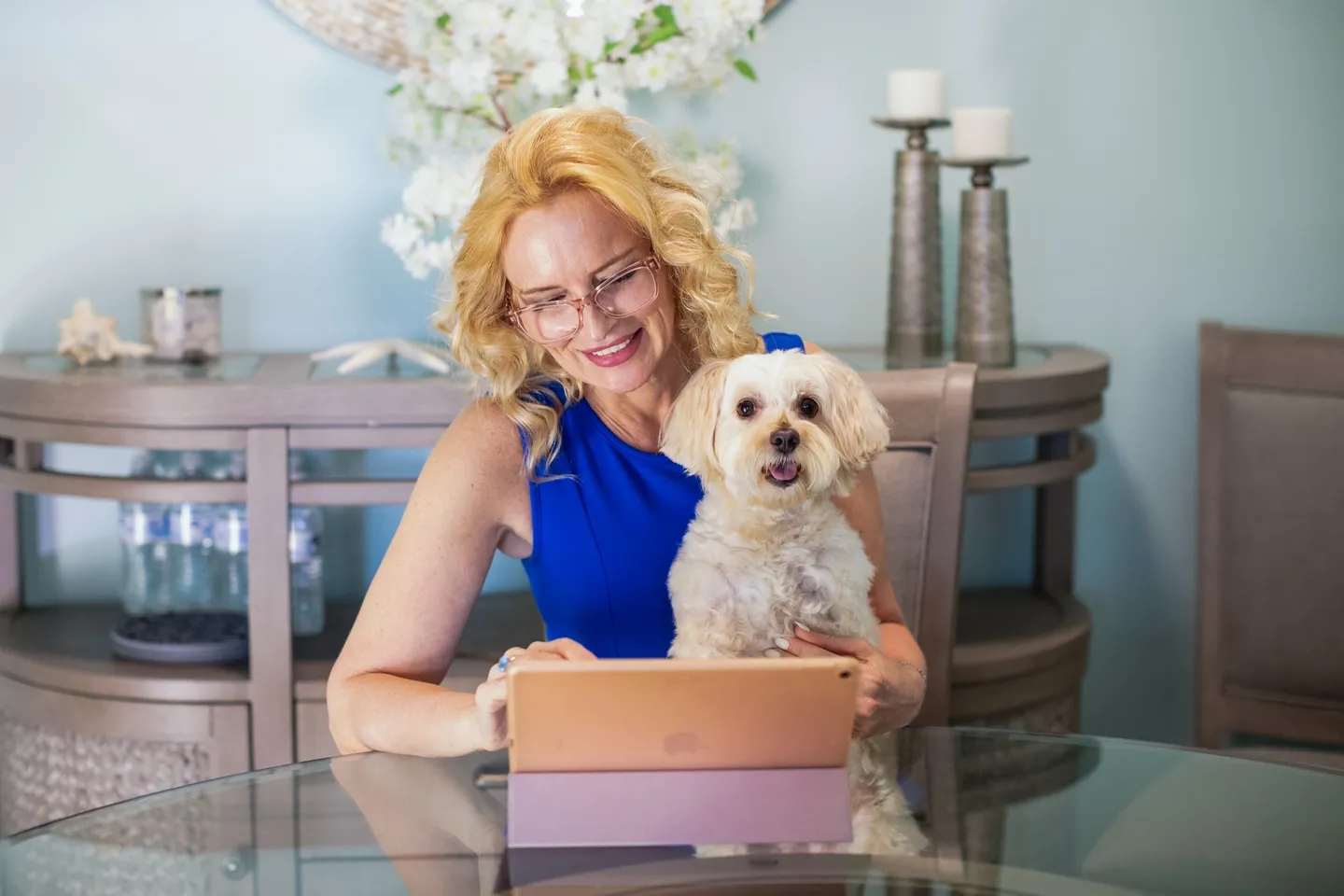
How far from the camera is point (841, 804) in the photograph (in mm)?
1170

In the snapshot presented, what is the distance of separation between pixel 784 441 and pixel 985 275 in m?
1.16

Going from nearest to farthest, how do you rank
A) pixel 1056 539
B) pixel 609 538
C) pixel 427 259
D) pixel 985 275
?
pixel 609 538
pixel 427 259
pixel 985 275
pixel 1056 539

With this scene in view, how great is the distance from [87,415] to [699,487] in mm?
1038

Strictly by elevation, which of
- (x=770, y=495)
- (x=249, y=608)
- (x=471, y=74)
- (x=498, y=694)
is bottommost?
(x=249, y=608)

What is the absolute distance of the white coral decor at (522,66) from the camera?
210cm

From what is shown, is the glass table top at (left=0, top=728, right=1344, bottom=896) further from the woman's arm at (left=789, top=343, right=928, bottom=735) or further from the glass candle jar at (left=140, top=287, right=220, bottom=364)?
the glass candle jar at (left=140, top=287, right=220, bottom=364)

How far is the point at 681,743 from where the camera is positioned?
1098 mm

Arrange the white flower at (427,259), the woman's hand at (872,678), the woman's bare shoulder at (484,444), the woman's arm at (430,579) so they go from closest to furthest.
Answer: the woman's hand at (872,678) → the woman's arm at (430,579) → the woman's bare shoulder at (484,444) → the white flower at (427,259)

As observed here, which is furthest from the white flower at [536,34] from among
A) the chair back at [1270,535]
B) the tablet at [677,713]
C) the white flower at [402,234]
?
the tablet at [677,713]

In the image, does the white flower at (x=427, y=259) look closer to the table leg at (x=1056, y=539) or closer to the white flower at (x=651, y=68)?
the white flower at (x=651, y=68)

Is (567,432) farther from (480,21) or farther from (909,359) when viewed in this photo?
(909,359)

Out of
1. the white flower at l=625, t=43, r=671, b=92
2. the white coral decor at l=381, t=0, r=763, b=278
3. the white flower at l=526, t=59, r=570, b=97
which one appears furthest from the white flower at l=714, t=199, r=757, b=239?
the white flower at l=526, t=59, r=570, b=97

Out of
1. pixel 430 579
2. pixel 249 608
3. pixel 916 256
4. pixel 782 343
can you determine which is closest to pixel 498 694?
pixel 430 579

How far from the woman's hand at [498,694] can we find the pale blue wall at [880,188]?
4.64 ft
